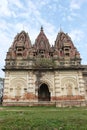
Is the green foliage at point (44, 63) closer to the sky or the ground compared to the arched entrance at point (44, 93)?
closer to the sky

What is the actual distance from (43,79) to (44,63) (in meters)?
2.45

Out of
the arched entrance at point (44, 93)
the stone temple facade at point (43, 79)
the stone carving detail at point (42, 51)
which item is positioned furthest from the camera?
the arched entrance at point (44, 93)

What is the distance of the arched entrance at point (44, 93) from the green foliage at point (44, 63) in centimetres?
309

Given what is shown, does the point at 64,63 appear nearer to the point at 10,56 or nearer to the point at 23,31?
the point at 10,56

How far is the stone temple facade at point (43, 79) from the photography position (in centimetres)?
2453

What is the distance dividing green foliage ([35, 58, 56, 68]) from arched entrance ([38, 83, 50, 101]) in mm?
3089

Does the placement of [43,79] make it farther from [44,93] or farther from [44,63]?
[44,93]

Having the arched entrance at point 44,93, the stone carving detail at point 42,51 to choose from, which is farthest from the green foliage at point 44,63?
the arched entrance at point 44,93

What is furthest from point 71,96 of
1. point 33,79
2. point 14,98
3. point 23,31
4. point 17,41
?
point 23,31

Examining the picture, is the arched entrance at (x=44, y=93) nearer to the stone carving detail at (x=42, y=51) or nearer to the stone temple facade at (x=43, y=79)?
the stone temple facade at (x=43, y=79)

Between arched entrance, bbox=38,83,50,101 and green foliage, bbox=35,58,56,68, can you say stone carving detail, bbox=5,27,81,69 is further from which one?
arched entrance, bbox=38,83,50,101

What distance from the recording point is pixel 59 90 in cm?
2491

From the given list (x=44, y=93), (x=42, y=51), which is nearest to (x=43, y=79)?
(x=44, y=93)

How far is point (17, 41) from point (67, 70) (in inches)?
399
